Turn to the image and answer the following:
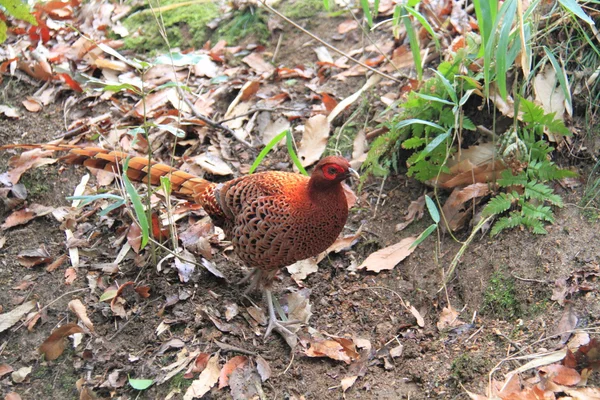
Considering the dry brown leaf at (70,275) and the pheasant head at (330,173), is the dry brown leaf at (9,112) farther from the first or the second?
the pheasant head at (330,173)

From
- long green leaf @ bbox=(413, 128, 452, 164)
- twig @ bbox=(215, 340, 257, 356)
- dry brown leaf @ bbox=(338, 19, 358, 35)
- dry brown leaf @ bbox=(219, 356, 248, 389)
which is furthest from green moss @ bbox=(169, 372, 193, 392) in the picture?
dry brown leaf @ bbox=(338, 19, 358, 35)

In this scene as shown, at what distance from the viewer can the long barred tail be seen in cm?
386

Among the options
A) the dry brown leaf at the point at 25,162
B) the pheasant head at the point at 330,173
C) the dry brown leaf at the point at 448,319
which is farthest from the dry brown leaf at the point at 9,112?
the dry brown leaf at the point at 448,319

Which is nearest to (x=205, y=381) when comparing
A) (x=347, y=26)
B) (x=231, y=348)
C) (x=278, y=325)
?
(x=231, y=348)

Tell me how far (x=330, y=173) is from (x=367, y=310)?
3.11ft

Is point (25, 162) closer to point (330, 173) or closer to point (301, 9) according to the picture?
point (330, 173)

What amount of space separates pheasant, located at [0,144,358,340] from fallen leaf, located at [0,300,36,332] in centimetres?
97

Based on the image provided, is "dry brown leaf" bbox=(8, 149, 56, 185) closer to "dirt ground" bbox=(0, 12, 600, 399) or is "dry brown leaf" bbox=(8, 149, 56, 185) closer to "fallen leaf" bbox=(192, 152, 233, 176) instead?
"dirt ground" bbox=(0, 12, 600, 399)

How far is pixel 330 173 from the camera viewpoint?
3.52m

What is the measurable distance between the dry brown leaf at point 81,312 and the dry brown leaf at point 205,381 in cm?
79

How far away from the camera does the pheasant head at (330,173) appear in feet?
11.4

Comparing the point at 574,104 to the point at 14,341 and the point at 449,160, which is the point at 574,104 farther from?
the point at 14,341

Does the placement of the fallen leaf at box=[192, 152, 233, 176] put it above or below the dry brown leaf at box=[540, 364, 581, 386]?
below

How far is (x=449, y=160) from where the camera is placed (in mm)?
4090
